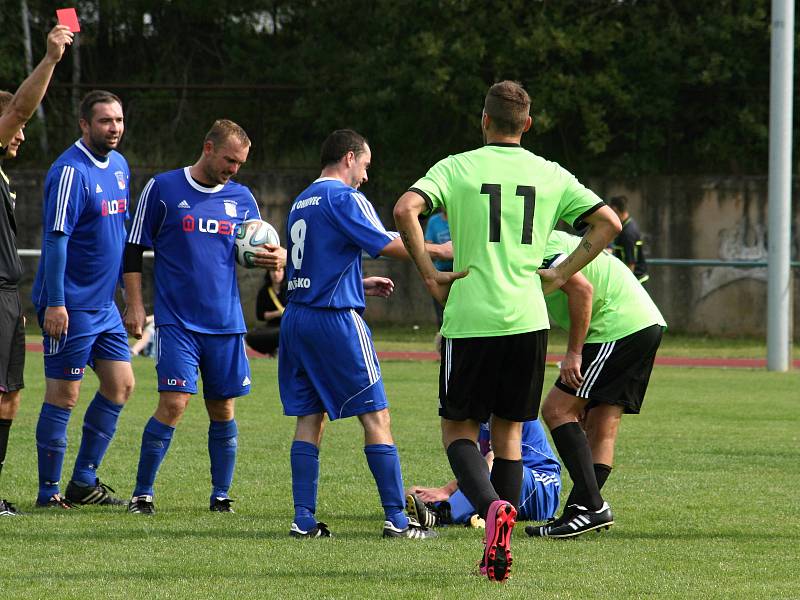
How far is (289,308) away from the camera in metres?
6.77

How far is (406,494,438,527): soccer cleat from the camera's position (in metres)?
6.94

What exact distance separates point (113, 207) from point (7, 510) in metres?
1.81

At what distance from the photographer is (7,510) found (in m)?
7.20

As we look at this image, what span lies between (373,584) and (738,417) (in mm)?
7471

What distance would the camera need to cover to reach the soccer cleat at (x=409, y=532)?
657 centimetres

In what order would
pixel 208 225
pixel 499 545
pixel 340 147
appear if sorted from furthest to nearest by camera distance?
pixel 208 225
pixel 340 147
pixel 499 545

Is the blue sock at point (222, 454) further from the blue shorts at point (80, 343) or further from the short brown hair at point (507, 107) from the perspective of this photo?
the short brown hair at point (507, 107)

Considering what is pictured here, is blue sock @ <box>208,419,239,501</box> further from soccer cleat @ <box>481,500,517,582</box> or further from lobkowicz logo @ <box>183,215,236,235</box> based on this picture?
soccer cleat @ <box>481,500,517,582</box>

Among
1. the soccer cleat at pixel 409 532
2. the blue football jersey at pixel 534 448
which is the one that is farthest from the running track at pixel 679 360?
the soccer cleat at pixel 409 532

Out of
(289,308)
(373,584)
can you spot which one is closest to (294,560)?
(373,584)

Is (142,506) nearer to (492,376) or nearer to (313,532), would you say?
(313,532)

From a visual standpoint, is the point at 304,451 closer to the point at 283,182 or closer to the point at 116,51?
the point at 283,182

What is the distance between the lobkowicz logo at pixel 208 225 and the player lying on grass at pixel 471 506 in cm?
177

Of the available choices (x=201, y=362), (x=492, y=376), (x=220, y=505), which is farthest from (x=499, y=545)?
(x=201, y=362)
